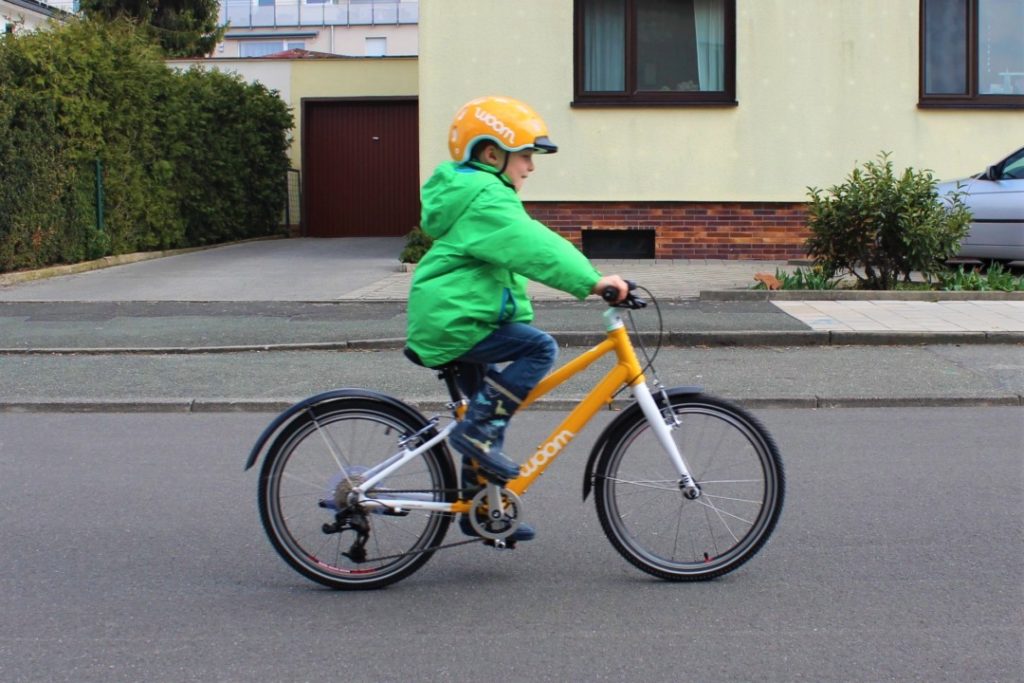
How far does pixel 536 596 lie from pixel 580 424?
64 centimetres

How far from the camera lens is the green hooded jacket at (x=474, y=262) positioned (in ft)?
13.8

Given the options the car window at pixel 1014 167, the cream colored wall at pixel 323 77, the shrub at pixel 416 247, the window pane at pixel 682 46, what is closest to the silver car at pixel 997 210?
the car window at pixel 1014 167

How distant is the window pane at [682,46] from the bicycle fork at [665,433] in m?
13.3

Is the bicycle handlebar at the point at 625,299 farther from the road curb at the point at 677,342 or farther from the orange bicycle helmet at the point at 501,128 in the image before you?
the road curb at the point at 677,342

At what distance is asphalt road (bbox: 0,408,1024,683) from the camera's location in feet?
12.8

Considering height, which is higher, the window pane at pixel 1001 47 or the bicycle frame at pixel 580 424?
the window pane at pixel 1001 47

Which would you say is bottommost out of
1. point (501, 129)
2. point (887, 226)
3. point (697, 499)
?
point (697, 499)

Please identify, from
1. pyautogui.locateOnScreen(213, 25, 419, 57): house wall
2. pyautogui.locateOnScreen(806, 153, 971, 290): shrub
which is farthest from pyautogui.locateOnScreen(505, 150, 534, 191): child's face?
pyautogui.locateOnScreen(213, 25, 419, 57): house wall

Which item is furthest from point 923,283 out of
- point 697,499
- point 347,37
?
point 347,37

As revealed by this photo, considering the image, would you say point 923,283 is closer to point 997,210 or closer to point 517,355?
point 997,210

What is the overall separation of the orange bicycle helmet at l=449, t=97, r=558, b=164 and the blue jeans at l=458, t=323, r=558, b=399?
24.7 inches

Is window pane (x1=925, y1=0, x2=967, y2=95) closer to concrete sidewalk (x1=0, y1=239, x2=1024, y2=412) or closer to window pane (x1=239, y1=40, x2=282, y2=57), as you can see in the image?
concrete sidewalk (x1=0, y1=239, x2=1024, y2=412)

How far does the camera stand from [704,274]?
1542 centimetres

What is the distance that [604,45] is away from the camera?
17.4 metres
